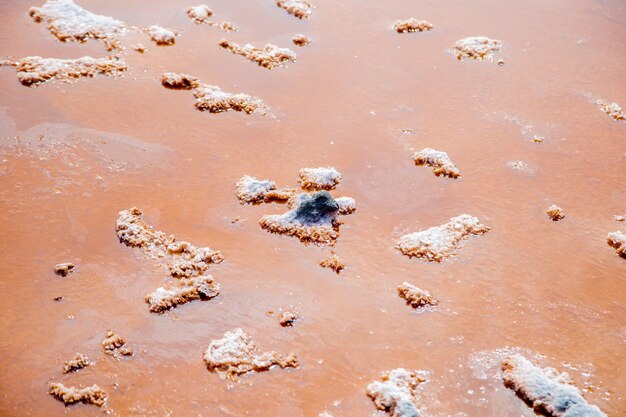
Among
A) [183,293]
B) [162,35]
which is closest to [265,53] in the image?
[162,35]

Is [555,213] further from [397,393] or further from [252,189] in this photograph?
[252,189]

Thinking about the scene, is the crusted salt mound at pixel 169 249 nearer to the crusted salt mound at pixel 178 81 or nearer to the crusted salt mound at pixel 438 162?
the crusted salt mound at pixel 178 81

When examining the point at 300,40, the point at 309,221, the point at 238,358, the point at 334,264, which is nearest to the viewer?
the point at 238,358

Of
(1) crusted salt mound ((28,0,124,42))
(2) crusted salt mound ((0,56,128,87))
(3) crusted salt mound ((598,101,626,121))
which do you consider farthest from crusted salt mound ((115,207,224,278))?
(3) crusted salt mound ((598,101,626,121))

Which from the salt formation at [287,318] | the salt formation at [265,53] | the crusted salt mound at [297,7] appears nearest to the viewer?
the salt formation at [287,318]

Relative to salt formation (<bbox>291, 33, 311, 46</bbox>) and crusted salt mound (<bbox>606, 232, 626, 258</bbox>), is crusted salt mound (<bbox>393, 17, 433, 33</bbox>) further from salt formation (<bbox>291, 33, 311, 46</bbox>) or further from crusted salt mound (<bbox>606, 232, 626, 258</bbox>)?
crusted salt mound (<bbox>606, 232, 626, 258</bbox>)

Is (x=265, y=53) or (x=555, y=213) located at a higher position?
(x=265, y=53)

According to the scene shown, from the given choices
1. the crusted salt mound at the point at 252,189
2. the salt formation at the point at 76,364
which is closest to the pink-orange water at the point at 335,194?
the salt formation at the point at 76,364
